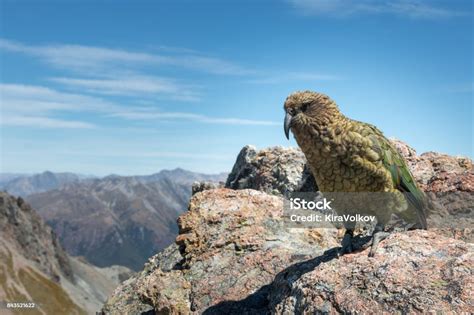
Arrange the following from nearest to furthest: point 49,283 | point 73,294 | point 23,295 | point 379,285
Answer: point 379,285 → point 23,295 → point 49,283 → point 73,294

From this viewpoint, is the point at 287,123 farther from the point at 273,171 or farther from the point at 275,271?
the point at 273,171

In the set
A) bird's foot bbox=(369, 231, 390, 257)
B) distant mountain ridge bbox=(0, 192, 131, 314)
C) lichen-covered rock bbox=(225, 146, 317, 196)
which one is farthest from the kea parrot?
distant mountain ridge bbox=(0, 192, 131, 314)

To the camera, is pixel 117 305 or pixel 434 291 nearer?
pixel 434 291

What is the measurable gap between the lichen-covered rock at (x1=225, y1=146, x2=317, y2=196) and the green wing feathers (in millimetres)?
5759

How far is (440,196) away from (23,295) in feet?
545

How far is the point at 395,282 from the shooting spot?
696cm

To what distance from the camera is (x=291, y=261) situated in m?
10.5

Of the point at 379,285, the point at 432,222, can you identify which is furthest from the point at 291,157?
the point at 379,285

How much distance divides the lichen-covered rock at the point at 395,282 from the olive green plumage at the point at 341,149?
1197mm

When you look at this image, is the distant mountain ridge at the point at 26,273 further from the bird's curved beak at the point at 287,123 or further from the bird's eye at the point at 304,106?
the bird's eye at the point at 304,106

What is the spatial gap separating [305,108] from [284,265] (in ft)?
12.1

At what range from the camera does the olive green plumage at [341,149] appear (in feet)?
28.9

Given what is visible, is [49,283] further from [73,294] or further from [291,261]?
[291,261]

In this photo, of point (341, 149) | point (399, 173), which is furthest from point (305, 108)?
point (399, 173)
